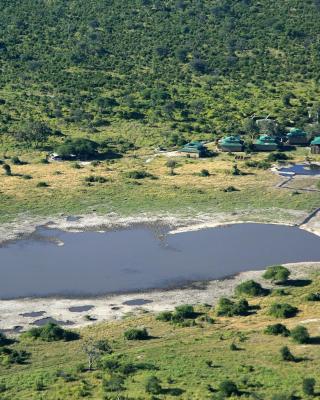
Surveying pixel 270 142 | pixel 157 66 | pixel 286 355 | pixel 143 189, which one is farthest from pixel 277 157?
pixel 286 355

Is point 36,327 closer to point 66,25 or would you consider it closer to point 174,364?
point 174,364

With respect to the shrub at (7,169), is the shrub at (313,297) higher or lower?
lower

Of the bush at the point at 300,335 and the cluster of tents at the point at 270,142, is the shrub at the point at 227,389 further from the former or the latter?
the cluster of tents at the point at 270,142

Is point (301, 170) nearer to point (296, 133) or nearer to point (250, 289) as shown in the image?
point (296, 133)

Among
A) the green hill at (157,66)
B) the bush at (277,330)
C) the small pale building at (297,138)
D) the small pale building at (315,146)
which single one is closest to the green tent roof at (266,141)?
Answer: the small pale building at (297,138)

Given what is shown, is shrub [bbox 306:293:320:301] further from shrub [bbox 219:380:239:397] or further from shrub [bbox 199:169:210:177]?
shrub [bbox 199:169:210:177]

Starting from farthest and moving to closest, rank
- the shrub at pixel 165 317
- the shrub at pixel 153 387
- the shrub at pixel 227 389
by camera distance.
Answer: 1. the shrub at pixel 165 317
2. the shrub at pixel 153 387
3. the shrub at pixel 227 389

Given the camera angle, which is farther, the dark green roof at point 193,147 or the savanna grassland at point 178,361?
the dark green roof at point 193,147
